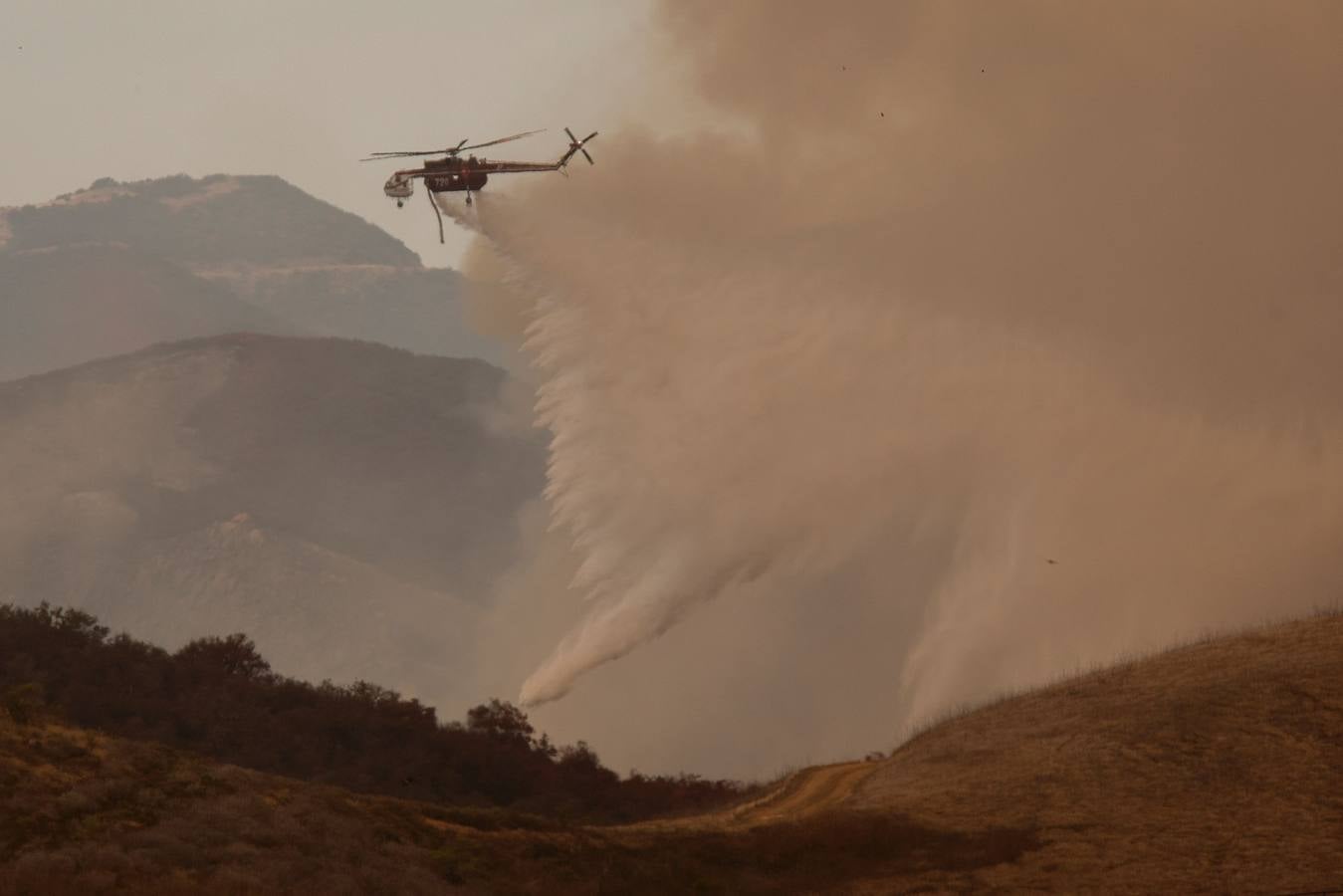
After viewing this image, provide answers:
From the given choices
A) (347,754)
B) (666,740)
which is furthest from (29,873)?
(666,740)

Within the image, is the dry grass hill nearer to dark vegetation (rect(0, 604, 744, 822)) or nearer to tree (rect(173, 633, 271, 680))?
dark vegetation (rect(0, 604, 744, 822))

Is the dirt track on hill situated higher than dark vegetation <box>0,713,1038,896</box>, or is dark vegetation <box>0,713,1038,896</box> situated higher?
the dirt track on hill

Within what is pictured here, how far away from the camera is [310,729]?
57.5m

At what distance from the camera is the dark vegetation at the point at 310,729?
173 ft

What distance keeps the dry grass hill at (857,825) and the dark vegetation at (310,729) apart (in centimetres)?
984

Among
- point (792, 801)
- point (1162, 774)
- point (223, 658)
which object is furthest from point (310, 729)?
point (1162, 774)

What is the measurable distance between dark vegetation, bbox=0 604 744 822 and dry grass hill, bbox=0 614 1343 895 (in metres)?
9.84

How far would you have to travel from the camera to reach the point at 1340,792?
1565 inches

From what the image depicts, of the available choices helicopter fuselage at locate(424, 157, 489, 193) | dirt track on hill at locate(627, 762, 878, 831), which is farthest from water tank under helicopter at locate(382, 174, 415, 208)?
dirt track on hill at locate(627, 762, 878, 831)

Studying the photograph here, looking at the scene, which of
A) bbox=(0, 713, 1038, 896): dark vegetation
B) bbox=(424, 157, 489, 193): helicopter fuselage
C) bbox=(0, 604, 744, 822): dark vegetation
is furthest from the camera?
bbox=(424, 157, 489, 193): helicopter fuselage

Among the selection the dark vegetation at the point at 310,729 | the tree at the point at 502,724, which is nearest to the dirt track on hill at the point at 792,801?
the dark vegetation at the point at 310,729

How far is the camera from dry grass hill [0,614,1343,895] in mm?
30516

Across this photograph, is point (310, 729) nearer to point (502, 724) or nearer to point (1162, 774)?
point (502, 724)

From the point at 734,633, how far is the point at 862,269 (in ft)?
278
